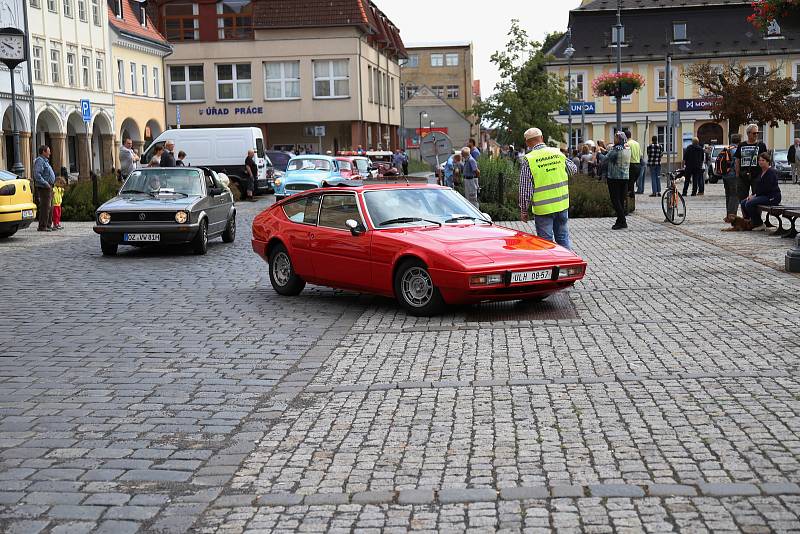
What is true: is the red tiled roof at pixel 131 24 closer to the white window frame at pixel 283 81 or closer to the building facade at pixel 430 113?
the white window frame at pixel 283 81

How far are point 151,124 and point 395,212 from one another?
52.0m

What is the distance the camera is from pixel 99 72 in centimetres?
5406

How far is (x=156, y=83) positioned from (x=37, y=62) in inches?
666

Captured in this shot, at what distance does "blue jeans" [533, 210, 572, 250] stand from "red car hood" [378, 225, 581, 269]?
2.10m

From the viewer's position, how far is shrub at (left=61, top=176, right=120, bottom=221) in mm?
30250

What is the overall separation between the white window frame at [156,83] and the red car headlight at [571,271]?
53438mm

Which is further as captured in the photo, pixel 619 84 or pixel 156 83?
pixel 156 83

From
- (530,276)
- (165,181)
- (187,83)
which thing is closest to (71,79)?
(187,83)

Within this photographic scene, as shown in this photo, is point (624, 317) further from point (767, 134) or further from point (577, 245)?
point (767, 134)

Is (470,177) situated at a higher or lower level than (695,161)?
lower

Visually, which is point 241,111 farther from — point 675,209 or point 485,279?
point 485,279

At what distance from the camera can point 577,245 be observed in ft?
66.1

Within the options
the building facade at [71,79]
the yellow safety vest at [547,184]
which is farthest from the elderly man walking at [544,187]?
the building facade at [71,79]

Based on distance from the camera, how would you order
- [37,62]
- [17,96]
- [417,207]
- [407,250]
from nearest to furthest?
1. [407,250]
2. [417,207]
3. [17,96]
4. [37,62]
